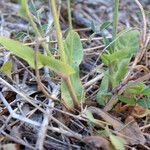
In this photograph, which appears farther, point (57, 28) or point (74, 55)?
point (74, 55)

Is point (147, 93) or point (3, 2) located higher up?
point (3, 2)

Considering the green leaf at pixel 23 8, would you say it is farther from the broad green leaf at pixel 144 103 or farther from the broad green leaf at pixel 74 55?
the broad green leaf at pixel 144 103

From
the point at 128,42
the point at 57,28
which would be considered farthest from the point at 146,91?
the point at 57,28

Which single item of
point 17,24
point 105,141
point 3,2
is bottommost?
point 105,141

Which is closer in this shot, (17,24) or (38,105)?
(38,105)

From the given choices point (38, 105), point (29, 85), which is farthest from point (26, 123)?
point (29, 85)

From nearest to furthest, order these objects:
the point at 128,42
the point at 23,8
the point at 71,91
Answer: the point at 23,8 → the point at 71,91 → the point at 128,42

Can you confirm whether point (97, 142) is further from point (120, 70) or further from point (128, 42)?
point (128, 42)

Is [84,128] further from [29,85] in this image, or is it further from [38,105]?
[29,85]
